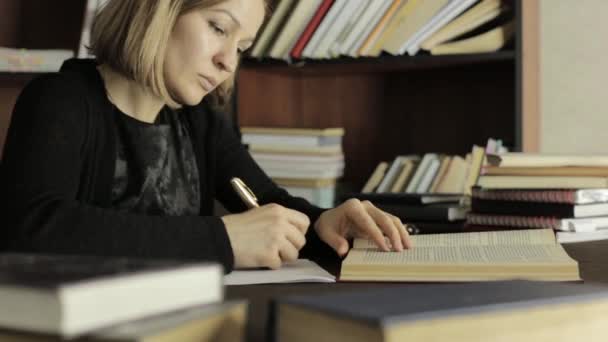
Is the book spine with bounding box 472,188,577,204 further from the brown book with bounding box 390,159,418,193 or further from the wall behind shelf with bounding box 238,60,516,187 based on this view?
the wall behind shelf with bounding box 238,60,516,187

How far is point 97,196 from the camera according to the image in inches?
54.6

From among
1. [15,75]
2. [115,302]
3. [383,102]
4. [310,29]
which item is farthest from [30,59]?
[115,302]

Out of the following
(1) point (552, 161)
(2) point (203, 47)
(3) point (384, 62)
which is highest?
(2) point (203, 47)

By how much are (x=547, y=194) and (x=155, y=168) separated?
69 cm

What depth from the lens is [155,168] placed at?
1.50 metres

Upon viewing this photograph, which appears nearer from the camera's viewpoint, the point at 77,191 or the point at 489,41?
the point at 77,191

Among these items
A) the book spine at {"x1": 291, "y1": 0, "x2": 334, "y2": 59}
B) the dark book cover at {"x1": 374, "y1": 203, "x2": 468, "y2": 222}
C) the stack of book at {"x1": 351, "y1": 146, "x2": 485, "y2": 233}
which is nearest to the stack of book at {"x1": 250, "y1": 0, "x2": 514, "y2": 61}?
the book spine at {"x1": 291, "y1": 0, "x2": 334, "y2": 59}

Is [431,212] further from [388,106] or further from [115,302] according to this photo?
[115,302]

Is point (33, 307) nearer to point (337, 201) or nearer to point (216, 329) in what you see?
point (216, 329)

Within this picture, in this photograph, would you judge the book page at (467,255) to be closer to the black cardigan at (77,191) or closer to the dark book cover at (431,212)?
the black cardigan at (77,191)

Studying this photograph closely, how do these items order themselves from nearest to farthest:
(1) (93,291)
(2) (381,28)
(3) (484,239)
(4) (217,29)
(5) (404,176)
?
(1) (93,291)
(3) (484,239)
(4) (217,29)
(2) (381,28)
(5) (404,176)


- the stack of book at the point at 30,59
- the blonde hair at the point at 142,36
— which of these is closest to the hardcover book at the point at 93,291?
the blonde hair at the point at 142,36

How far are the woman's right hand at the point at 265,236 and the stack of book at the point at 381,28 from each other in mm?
1100

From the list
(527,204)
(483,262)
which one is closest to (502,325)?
(483,262)
